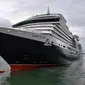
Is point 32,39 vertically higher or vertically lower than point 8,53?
higher

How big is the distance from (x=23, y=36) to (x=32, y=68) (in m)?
5.55

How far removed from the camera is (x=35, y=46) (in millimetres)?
27375

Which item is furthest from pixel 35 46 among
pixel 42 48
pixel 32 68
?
pixel 32 68

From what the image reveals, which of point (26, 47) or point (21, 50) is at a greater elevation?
point (26, 47)

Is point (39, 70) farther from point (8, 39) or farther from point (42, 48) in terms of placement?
point (8, 39)

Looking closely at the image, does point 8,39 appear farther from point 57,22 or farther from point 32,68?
point 57,22

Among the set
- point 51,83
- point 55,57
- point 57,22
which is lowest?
point 51,83

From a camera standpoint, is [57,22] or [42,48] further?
[57,22]

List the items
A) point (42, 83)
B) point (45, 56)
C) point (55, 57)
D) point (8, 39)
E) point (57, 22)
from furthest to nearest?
1. point (57, 22)
2. point (55, 57)
3. point (45, 56)
4. point (8, 39)
5. point (42, 83)

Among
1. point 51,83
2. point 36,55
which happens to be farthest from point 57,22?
point 51,83

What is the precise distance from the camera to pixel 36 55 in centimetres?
2781

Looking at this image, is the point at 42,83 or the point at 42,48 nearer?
the point at 42,83

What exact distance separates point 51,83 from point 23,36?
9579 mm

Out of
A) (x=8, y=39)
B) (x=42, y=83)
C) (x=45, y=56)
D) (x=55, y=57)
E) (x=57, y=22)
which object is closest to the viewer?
(x=42, y=83)
